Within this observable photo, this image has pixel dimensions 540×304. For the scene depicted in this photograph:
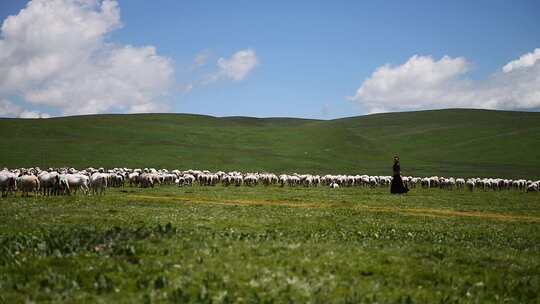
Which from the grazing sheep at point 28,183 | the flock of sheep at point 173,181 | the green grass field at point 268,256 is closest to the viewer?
the green grass field at point 268,256

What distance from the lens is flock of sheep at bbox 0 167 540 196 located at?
41.0 m

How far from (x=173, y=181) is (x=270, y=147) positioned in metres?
73.3

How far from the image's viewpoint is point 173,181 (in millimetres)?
69312

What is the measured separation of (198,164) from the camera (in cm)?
10894

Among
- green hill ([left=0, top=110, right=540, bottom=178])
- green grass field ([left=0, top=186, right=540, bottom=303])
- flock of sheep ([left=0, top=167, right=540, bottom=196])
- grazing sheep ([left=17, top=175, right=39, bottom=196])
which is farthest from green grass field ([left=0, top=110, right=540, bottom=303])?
green hill ([left=0, top=110, right=540, bottom=178])

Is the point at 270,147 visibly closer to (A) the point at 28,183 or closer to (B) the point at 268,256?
(A) the point at 28,183

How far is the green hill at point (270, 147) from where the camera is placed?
357 feet

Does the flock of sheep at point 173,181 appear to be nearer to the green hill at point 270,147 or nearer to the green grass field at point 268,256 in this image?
the green grass field at point 268,256

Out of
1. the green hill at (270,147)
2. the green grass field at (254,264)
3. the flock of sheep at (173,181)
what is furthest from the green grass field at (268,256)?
the green hill at (270,147)

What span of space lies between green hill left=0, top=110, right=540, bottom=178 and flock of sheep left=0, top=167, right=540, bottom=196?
30.6 metres

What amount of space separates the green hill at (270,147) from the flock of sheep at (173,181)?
30622 millimetres

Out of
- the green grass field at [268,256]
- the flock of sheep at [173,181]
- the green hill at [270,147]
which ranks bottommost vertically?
the green grass field at [268,256]

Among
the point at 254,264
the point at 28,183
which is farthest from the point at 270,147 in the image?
the point at 254,264

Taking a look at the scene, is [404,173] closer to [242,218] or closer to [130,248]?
[242,218]
